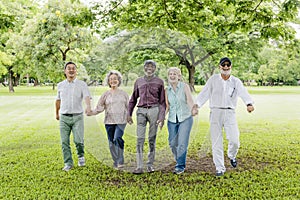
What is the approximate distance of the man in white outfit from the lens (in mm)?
6020

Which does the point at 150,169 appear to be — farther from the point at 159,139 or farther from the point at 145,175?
the point at 159,139

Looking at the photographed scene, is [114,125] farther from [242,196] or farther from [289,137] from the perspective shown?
[289,137]

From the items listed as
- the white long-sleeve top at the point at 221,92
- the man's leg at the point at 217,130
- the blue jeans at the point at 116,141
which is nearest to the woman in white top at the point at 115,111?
the blue jeans at the point at 116,141

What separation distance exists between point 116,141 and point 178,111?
105cm

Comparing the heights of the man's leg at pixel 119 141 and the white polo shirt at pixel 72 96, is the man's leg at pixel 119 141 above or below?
below

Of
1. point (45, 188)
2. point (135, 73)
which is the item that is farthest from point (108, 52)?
point (45, 188)

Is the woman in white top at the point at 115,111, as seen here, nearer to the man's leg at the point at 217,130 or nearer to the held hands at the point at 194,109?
the held hands at the point at 194,109

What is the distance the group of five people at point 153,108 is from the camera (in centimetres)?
548

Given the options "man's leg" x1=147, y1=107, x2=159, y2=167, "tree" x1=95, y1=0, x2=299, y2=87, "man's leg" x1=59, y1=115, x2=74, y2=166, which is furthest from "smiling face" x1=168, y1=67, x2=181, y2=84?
"tree" x1=95, y1=0, x2=299, y2=87

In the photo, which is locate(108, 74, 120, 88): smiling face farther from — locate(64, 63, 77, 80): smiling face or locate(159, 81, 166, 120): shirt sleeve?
locate(64, 63, 77, 80): smiling face

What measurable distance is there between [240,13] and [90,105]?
4247mm

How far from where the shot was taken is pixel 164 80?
553cm

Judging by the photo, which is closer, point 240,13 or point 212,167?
point 212,167

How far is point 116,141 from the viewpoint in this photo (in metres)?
Answer: 5.87
